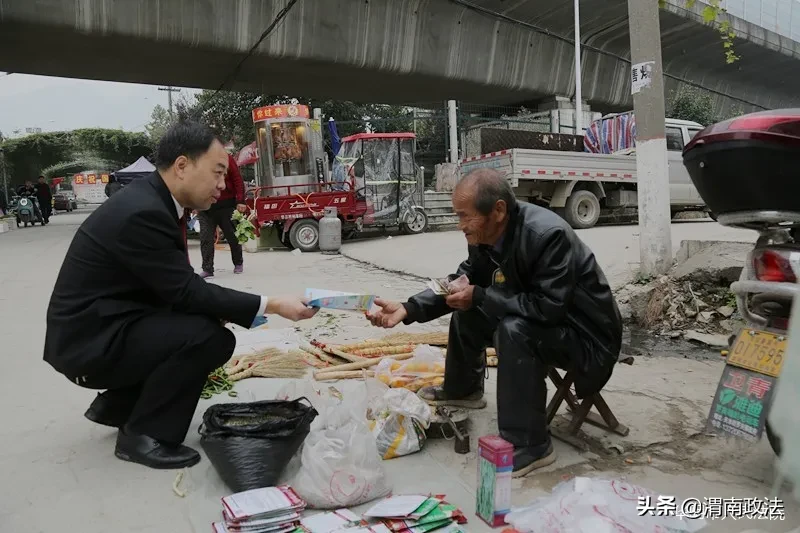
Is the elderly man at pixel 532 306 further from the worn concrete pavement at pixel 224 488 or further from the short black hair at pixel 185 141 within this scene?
the short black hair at pixel 185 141

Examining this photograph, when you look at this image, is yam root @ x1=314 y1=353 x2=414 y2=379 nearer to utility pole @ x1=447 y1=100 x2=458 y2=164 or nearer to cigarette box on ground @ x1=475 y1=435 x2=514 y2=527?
cigarette box on ground @ x1=475 y1=435 x2=514 y2=527

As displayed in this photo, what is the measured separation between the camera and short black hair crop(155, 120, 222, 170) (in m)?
2.43

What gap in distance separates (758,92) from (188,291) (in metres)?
28.8

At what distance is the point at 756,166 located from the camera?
2168 millimetres

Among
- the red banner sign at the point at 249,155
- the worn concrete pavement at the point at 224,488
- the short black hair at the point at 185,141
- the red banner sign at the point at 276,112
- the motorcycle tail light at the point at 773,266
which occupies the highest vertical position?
the red banner sign at the point at 276,112

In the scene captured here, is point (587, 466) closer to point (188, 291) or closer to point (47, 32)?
point (188, 291)

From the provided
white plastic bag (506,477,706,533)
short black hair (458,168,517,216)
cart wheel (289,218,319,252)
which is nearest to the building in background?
cart wheel (289,218,319,252)

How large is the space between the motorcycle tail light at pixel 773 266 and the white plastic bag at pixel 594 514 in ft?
2.92

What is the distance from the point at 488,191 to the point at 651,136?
347 cm

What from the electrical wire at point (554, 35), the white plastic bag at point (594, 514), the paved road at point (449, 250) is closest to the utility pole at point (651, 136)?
the paved road at point (449, 250)

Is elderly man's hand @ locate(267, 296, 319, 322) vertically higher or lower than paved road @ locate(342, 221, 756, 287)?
higher

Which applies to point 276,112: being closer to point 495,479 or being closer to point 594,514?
point 495,479

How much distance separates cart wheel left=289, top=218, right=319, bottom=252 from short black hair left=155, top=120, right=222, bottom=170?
29.7 feet

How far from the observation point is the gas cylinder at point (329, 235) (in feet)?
37.1
